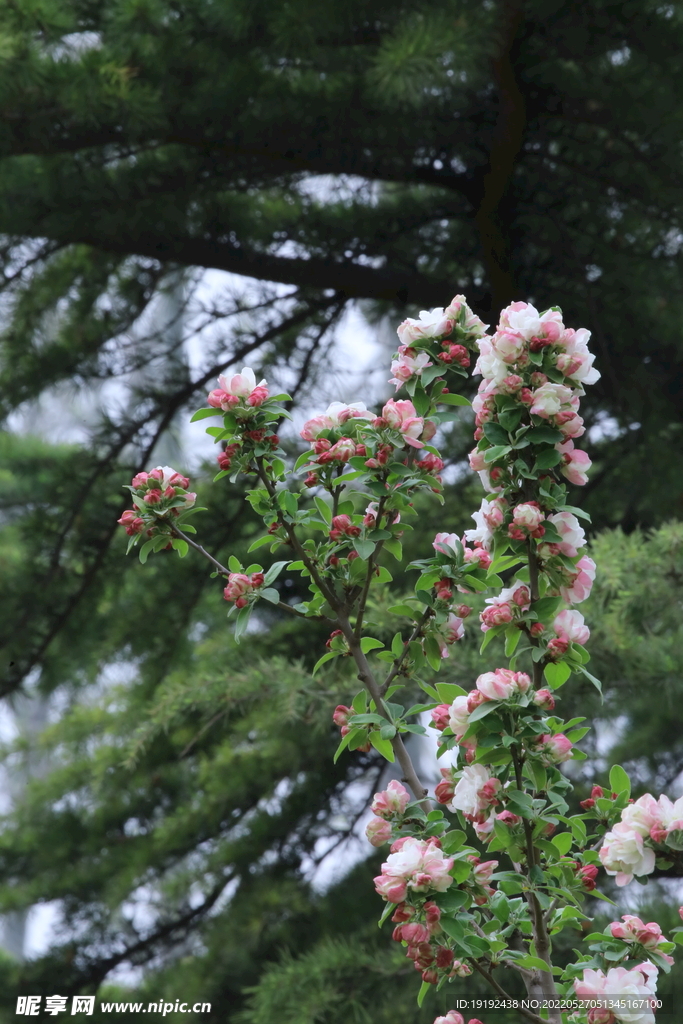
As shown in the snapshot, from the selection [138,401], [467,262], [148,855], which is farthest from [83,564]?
[467,262]

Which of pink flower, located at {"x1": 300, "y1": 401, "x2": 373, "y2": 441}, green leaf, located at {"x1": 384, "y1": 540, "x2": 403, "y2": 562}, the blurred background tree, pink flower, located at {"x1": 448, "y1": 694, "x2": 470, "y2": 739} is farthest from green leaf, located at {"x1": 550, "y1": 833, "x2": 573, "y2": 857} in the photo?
the blurred background tree

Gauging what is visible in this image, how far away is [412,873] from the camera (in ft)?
1.75

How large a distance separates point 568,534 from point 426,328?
0.19 meters

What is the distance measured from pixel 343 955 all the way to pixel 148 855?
75 cm

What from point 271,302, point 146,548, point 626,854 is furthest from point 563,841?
point 271,302

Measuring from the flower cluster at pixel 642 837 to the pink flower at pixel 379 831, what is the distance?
0.14 meters

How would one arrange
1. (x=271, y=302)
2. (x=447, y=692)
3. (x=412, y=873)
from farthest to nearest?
(x=271, y=302) < (x=447, y=692) < (x=412, y=873)

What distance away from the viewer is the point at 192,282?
197 centimetres

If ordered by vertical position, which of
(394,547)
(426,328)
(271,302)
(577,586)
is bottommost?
(577,586)

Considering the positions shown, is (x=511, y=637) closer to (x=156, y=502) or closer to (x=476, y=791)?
(x=476, y=791)

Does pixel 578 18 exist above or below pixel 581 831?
above

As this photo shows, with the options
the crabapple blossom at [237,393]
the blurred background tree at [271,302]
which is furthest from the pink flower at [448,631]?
the blurred background tree at [271,302]

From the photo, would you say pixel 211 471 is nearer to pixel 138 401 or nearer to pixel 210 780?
pixel 138 401

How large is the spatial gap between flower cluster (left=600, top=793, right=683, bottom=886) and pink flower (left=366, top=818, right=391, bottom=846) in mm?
138
